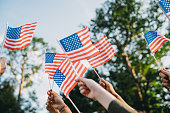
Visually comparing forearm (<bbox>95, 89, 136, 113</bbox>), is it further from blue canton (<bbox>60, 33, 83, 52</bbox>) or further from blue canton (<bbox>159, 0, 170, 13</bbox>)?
blue canton (<bbox>159, 0, 170, 13</bbox>)

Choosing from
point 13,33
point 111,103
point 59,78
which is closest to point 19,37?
point 13,33

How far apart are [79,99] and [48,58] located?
15389 millimetres

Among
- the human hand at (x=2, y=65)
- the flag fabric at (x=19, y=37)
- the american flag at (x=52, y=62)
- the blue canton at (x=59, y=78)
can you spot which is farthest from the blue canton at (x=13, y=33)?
the human hand at (x=2, y=65)

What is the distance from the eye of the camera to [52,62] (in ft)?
16.2

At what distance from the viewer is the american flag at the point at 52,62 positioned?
4.81 metres

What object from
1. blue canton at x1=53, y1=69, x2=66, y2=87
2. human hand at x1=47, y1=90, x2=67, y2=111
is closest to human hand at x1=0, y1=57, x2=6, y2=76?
human hand at x1=47, y1=90, x2=67, y2=111

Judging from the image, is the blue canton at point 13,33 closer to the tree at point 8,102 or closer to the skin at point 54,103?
the skin at point 54,103

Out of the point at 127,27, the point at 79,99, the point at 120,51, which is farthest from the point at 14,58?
the point at 127,27

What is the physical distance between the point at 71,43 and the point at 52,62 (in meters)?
1.70

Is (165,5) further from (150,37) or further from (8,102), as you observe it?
(8,102)

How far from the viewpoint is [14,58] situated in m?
18.5

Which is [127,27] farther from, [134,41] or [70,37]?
[70,37]

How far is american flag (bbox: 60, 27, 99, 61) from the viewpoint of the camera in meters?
3.38

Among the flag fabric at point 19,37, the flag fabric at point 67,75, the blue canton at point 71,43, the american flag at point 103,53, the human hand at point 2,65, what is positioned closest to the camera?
the human hand at point 2,65
